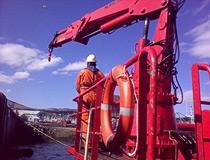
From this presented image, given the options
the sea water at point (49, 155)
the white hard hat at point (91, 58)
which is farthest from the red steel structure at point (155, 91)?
the sea water at point (49, 155)

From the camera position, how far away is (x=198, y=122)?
2109 millimetres

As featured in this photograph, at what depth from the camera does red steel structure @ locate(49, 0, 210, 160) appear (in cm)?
169

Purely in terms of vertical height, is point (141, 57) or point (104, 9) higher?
point (104, 9)

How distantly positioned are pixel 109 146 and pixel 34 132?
58.5 feet

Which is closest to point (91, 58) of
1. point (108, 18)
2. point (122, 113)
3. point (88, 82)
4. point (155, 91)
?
point (88, 82)

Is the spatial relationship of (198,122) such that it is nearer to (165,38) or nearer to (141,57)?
(141,57)

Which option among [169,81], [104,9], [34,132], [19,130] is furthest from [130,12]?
[19,130]

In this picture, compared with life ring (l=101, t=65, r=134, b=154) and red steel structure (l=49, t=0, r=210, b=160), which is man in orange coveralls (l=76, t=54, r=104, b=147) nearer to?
red steel structure (l=49, t=0, r=210, b=160)

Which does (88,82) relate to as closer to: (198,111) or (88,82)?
(88,82)

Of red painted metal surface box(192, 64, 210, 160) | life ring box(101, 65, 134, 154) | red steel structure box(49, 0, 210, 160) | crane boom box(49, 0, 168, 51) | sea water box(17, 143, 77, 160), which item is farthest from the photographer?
sea water box(17, 143, 77, 160)

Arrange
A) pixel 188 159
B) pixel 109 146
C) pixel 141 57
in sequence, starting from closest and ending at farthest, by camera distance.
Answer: pixel 141 57 < pixel 109 146 < pixel 188 159

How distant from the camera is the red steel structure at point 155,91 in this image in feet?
5.55

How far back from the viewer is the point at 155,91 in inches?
62.5

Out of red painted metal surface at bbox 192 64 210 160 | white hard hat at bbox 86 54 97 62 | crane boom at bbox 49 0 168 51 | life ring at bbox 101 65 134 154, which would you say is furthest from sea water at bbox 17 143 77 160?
red painted metal surface at bbox 192 64 210 160
